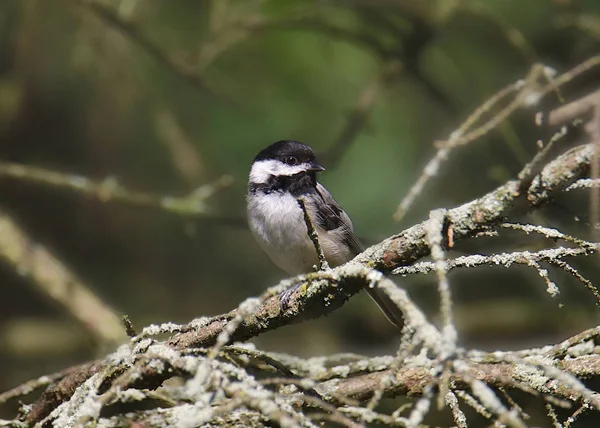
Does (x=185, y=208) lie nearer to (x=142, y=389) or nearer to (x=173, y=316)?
(x=173, y=316)

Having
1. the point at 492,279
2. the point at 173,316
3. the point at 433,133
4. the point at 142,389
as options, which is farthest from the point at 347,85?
the point at 142,389

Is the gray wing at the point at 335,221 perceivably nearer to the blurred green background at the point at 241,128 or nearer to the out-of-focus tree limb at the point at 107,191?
the blurred green background at the point at 241,128

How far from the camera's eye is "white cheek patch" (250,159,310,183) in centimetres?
373

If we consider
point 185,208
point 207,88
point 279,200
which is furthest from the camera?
point 207,88

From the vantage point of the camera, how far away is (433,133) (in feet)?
17.1

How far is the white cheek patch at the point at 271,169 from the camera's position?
12.2 feet

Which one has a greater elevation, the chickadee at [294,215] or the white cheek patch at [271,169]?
the white cheek patch at [271,169]

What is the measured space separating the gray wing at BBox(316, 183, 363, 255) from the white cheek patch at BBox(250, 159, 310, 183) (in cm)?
19

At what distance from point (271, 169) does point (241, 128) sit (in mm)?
1402

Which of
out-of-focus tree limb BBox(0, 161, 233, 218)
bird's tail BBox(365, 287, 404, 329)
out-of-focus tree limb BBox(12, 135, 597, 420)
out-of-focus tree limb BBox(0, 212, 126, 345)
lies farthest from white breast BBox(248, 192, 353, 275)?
out-of-focus tree limb BBox(12, 135, 597, 420)

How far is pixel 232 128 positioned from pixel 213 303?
1293mm

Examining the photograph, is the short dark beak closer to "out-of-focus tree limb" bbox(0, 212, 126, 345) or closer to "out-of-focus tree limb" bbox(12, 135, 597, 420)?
"out-of-focus tree limb" bbox(0, 212, 126, 345)

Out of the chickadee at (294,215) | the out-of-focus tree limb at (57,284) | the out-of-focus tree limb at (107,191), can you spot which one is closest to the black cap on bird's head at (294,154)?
the chickadee at (294,215)

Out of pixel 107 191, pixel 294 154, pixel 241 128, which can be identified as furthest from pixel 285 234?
pixel 241 128
